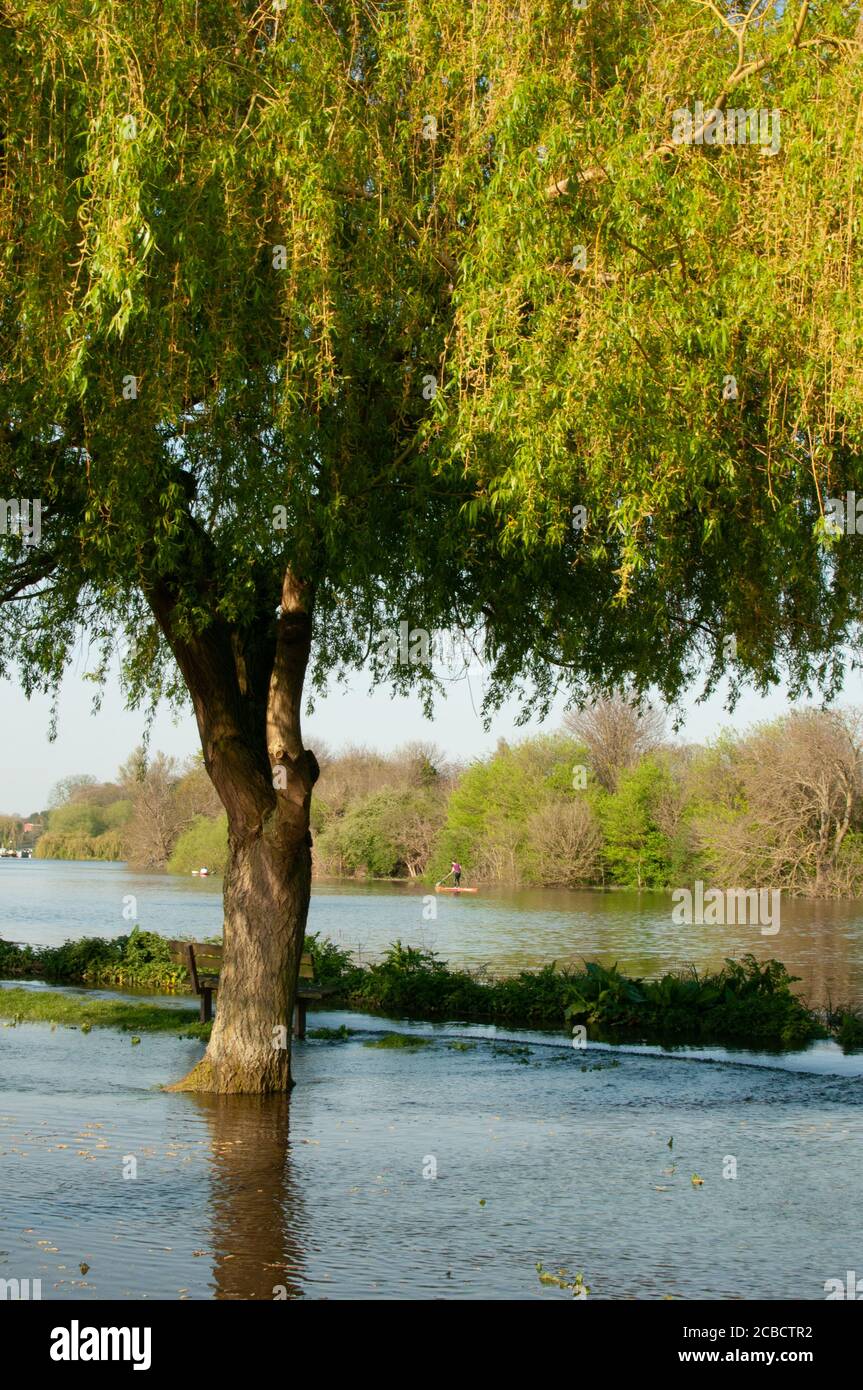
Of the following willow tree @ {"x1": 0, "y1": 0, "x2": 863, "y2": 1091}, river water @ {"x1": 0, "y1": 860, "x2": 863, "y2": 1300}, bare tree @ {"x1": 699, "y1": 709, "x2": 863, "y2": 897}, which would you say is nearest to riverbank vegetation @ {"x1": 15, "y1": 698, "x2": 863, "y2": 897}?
→ bare tree @ {"x1": 699, "y1": 709, "x2": 863, "y2": 897}

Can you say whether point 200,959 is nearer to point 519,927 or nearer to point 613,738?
point 519,927

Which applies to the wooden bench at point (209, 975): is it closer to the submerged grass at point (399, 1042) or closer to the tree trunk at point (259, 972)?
the submerged grass at point (399, 1042)

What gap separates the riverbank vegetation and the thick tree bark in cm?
4386

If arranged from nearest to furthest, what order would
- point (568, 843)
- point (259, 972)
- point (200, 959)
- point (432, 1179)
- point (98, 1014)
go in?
point (432, 1179)
point (259, 972)
point (200, 959)
point (98, 1014)
point (568, 843)

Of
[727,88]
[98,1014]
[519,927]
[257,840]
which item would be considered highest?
[727,88]

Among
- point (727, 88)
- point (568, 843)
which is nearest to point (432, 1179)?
point (727, 88)

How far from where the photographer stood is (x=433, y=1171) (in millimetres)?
10617

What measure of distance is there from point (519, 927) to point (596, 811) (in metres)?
32.8

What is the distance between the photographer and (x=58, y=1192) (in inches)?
379

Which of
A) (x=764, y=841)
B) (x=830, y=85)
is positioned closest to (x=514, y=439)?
(x=830, y=85)

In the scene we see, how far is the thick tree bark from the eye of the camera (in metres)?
13.1

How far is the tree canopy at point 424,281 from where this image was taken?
9281mm

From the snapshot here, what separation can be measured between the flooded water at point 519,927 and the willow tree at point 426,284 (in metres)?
16.4

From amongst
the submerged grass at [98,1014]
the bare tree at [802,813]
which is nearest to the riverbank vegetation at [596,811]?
the bare tree at [802,813]
